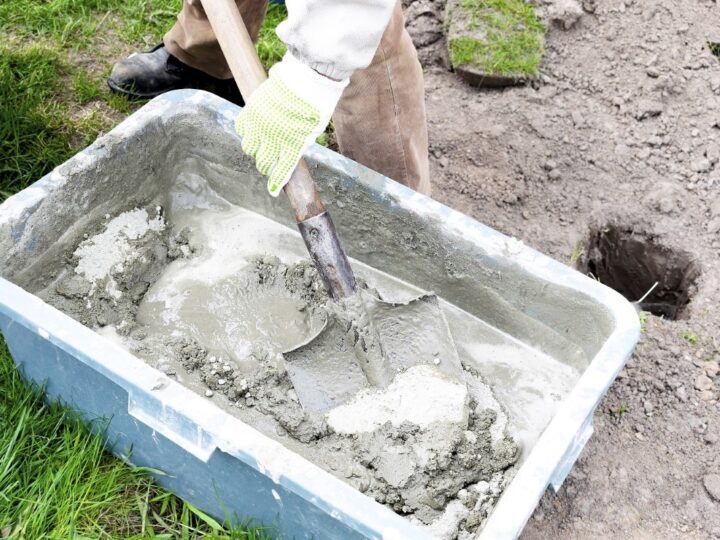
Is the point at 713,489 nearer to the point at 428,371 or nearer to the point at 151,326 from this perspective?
the point at 428,371

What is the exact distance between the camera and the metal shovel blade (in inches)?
74.2

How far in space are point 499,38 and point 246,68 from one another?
1.44 m

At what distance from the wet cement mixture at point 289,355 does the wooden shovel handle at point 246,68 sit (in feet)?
0.86

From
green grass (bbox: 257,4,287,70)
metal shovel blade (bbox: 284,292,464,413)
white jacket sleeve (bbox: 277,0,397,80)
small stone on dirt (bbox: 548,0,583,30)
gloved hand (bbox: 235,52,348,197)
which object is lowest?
metal shovel blade (bbox: 284,292,464,413)

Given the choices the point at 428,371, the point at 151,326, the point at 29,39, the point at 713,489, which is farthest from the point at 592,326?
the point at 29,39

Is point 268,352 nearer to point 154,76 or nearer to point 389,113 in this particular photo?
point 389,113

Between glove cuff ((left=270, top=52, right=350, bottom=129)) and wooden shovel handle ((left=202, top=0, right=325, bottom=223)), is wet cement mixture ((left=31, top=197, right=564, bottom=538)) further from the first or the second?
glove cuff ((left=270, top=52, right=350, bottom=129))

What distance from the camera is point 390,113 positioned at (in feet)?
7.32

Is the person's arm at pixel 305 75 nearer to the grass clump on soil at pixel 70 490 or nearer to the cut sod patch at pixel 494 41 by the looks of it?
the grass clump on soil at pixel 70 490

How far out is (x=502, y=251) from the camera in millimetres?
1834

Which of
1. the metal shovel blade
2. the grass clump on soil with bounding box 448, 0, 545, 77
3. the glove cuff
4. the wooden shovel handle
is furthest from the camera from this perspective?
A: the grass clump on soil with bounding box 448, 0, 545, 77

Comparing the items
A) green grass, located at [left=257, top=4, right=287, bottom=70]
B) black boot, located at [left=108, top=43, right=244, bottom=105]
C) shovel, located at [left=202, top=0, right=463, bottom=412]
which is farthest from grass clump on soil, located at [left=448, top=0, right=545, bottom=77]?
shovel, located at [left=202, top=0, right=463, bottom=412]

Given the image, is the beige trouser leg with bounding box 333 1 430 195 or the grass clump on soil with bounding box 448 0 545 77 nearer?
the beige trouser leg with bounding box 333 1 430 195

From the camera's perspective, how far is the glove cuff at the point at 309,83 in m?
1.67
